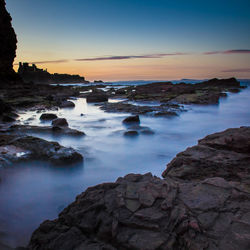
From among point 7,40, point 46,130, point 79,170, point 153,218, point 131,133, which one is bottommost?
point 79,170

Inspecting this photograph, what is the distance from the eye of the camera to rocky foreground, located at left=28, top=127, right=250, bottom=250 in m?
2.10

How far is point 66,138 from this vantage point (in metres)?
8.31

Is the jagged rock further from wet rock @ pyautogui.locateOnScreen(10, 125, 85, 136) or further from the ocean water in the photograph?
wet rock @ pyautogui.locateOnScreen(10, 125, 85, 136)

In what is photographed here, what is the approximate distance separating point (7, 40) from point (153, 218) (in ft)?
132

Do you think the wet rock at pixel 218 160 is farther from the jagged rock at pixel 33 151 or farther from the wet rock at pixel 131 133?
the wet rock at pixel 131 133

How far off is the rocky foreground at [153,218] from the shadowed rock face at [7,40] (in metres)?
33.2

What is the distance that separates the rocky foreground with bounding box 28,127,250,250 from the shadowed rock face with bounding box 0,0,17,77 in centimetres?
3317

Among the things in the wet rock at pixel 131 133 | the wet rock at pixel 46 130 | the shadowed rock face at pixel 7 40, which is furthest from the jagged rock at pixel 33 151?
the shadowed rock face at pixel 7 40

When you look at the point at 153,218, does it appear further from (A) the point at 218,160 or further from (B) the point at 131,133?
(B) the point at 131,133

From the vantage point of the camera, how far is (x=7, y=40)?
34.3 metres

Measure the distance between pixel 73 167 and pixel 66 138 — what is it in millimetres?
3011

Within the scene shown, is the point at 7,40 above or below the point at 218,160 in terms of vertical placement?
above

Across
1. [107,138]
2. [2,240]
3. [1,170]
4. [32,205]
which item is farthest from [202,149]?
[107,138]

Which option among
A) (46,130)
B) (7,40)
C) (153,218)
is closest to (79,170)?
(153,218)
